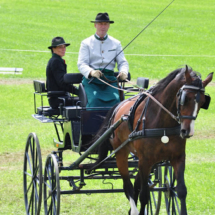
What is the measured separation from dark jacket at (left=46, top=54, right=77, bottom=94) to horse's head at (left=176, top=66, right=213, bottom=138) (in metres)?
2.45

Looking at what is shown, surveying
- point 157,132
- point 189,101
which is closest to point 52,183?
point 157,132

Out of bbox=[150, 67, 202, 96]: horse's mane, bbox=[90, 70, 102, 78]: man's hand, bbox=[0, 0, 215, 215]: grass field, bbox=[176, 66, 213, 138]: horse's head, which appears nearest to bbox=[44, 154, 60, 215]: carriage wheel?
bbox=[0, 0, 215, 215]: grass field

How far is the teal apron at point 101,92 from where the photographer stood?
5.53 meters

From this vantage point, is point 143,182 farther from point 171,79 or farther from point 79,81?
point 79,81

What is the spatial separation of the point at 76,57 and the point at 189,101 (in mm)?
17693

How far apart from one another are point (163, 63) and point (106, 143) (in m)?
16.2

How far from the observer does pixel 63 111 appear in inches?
227

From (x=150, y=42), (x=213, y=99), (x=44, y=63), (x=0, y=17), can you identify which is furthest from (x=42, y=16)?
(x=213, y=99)

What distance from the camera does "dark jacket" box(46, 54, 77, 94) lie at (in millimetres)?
6262

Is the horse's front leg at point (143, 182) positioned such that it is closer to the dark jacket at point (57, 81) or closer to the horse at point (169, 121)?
the horse at point (169, 121)

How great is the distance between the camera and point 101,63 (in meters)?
5.68

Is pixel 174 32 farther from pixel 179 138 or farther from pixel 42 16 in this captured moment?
pixel 179 138

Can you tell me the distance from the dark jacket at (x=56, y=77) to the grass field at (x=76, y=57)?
1.43 meters

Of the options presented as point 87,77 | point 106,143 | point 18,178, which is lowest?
point 18,178
